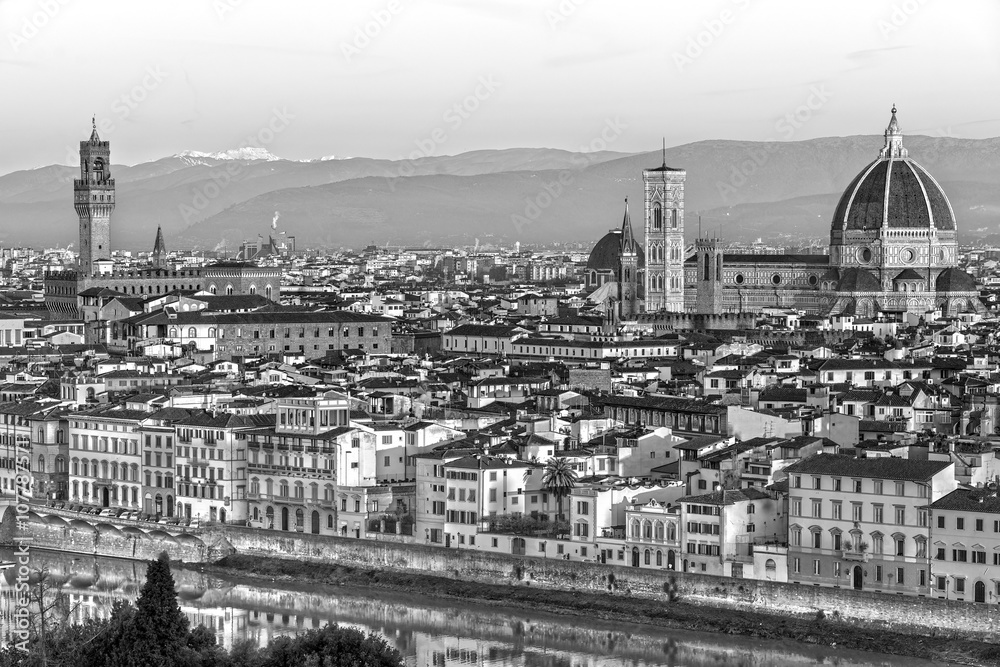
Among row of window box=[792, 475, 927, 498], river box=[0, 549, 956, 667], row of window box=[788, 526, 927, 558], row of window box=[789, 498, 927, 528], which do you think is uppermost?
row of window box=[792, 475, 927, 498]

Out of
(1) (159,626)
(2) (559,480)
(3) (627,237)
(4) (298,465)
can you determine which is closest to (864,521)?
(2) (559,480)

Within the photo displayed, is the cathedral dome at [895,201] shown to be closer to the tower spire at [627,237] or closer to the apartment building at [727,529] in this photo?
the tower spire at [627,237]

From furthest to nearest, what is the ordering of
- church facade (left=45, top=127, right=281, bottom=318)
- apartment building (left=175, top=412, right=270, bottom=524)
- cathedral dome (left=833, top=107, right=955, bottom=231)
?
cathedral dome (left=833, top=107, right=955, bottom=231) → church facade (left=45, top=127, right=281, bottom=318) → apartment building (left=175, top=412, right=270, bottom=524)

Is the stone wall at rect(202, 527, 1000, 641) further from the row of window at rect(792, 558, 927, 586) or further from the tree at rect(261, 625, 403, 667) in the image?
the tree at rect(261, 625, 403, 667)

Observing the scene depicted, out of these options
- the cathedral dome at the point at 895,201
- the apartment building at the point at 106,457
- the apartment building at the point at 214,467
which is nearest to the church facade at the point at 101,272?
the cathedral dome at the point at 895,201

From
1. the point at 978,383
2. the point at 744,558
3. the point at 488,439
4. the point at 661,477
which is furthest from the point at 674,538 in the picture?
the point at 978,383

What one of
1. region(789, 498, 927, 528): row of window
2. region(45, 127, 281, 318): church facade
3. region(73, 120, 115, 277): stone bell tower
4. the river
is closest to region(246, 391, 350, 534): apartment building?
the river

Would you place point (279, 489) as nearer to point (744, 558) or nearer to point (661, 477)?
point (661, 477)
